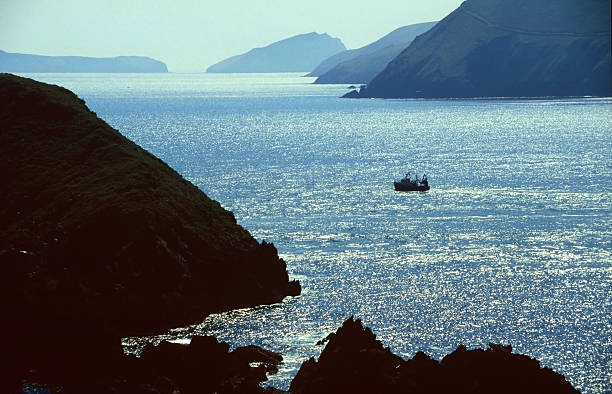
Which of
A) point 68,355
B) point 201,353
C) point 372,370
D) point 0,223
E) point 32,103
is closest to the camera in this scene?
point 372,370

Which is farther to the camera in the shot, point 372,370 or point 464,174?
point 464,174

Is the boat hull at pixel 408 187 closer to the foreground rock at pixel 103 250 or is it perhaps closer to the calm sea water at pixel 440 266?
the calm sea water at pixel 440 266

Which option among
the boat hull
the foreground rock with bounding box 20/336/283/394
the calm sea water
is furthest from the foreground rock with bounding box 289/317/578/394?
the boat hull

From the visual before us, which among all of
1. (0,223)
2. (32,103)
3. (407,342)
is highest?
(32,103)

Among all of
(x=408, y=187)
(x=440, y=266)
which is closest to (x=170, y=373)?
(x=440, y=266)

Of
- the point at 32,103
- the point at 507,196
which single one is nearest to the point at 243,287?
the point at 32,103

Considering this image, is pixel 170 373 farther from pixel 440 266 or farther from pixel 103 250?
pixel 440 266

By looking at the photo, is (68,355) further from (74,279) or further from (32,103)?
(32,103)
